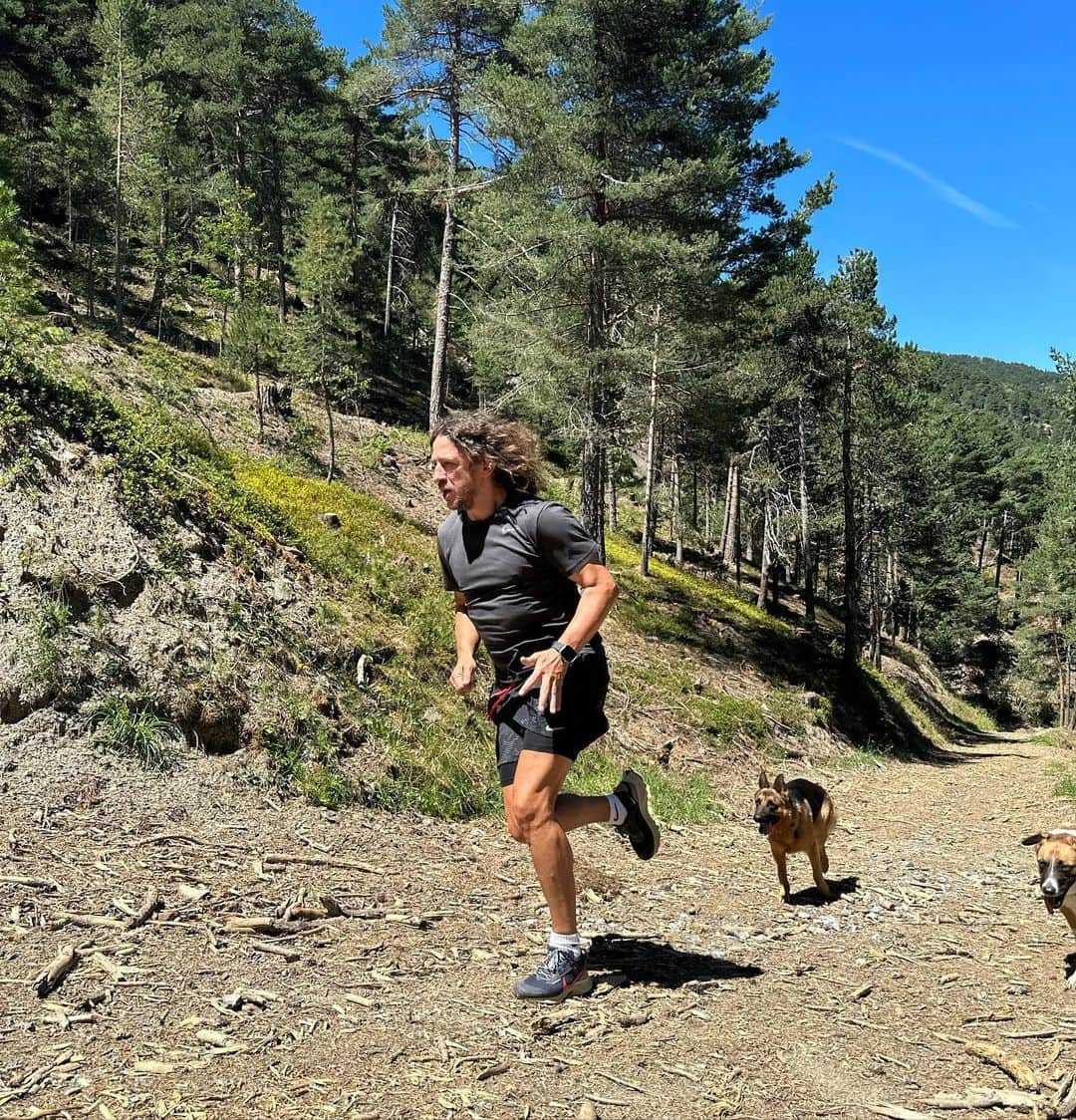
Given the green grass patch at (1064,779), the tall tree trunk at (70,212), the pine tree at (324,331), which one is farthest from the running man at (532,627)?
the tall tree trunk at (70,212)

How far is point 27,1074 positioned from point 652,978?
2.46 m

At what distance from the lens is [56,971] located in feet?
10.4

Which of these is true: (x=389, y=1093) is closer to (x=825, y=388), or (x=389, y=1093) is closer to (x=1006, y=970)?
(x=1006, y=970)

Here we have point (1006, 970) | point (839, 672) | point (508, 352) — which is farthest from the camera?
point (839, 672)

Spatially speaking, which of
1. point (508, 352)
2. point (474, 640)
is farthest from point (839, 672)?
point (474, 640)

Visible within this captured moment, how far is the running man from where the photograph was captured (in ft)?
10.8

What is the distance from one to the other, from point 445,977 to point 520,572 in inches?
72.9

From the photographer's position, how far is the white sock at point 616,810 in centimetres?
386

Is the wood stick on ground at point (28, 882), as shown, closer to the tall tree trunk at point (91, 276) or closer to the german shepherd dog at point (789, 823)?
the german shepherd dog at point (789, 823)

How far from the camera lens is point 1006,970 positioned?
4.15 m

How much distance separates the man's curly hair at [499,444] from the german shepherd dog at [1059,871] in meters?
3.38

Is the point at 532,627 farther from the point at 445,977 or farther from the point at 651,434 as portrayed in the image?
the point at 651,434

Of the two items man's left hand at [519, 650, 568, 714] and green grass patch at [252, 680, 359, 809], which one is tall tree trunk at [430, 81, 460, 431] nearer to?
green grass patch at [252, 680, 359, 809]

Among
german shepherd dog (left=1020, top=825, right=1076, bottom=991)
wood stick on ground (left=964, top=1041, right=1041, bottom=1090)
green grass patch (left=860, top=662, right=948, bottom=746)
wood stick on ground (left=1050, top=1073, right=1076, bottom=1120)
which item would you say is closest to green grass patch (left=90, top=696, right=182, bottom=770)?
wood stick on ground (left=964, top=1041, right=1041, bottom=1090)
